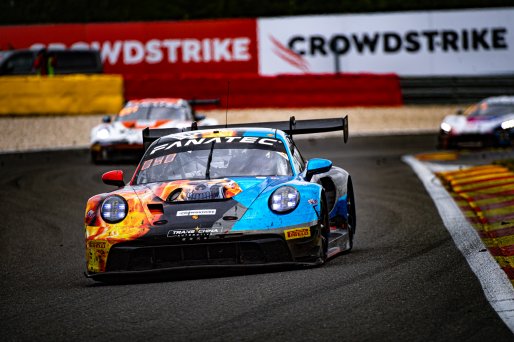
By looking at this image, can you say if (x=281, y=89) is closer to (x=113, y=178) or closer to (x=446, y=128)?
(x=446, y=128)

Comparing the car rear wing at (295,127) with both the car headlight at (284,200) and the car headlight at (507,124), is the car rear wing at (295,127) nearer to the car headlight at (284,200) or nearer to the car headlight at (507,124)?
the car headlight at (284,200)

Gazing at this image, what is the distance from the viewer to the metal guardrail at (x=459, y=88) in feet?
104

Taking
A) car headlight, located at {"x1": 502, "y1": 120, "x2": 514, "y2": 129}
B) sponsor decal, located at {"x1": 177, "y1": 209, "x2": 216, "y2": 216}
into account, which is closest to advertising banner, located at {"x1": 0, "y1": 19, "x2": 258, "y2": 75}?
car headlight, located at {"x1": 502, "y1": 120, "x2": 514, "y2": 129}

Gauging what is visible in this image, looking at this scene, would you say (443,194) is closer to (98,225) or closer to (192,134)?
(192,134)

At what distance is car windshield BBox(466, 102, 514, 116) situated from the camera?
2409cm

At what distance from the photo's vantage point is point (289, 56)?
110 feet

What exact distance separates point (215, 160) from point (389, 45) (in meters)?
25.0

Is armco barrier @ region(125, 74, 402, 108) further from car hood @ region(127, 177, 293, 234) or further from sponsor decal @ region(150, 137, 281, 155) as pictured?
car hood @ region(127, 177, 293, 234)

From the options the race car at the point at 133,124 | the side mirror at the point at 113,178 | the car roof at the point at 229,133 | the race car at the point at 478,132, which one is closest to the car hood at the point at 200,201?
the side mirror at the point at 113,178

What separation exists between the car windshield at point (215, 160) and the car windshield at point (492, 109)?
1512 centimetres

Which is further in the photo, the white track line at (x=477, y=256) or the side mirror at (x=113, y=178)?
the side mirror at (x=113, y=178)

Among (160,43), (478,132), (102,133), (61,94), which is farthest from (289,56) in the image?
(102,133)

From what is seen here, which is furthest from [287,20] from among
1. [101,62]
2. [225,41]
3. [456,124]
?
[456,124]

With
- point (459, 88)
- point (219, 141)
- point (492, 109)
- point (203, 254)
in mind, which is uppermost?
point (459, 88)
